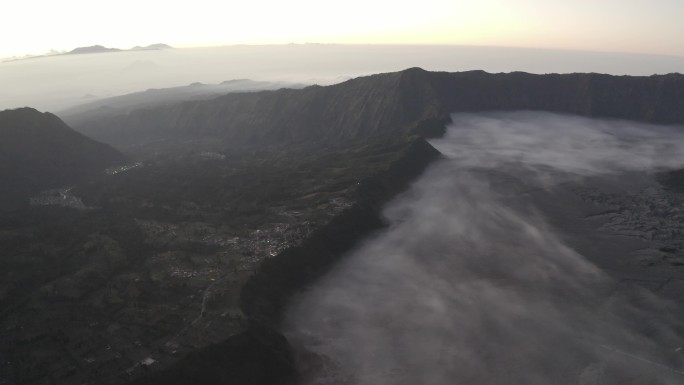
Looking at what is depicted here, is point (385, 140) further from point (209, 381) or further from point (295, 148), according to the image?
point (209, 381)

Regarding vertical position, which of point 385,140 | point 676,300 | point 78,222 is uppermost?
point 385,140

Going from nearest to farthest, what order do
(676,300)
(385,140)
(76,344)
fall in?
(76,344), (676,300), (385,140)

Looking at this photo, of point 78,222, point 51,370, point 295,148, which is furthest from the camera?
point 295,148

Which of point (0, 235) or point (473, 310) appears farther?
point (0, 235)

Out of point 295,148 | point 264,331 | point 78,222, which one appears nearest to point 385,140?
point 295,148

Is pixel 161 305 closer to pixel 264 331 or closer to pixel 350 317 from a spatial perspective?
pixel 264 331

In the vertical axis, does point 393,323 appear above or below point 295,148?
below
